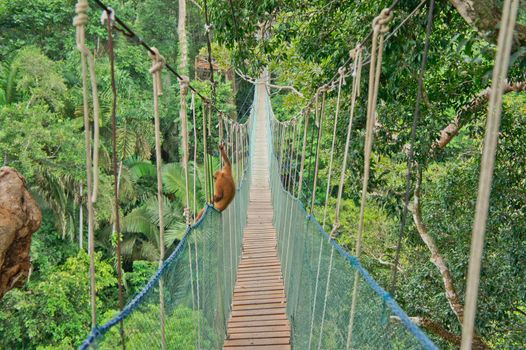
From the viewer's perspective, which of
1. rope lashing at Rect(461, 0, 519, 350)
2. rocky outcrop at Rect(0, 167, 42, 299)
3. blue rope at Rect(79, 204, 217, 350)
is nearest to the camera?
rope lashing at Rect(461, 0, 519, 350)

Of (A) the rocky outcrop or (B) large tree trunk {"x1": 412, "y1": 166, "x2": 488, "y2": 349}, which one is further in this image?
(B) large tree trunk {"x1": 412, "y1": 166, "x2": 488, "y2": 349}

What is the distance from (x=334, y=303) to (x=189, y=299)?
19.7 inches

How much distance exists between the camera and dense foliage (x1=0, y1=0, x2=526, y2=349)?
9.07 ft

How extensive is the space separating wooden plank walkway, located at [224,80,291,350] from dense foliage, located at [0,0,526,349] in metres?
0.85

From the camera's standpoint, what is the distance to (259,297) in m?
3.19

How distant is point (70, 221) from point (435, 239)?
4.27m

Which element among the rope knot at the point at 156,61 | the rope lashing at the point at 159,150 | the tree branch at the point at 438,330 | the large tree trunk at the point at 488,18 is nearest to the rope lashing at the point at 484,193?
the rope lashing at the point at 159,150

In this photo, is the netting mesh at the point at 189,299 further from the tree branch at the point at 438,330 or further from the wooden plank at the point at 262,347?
the tree branch at the point at 438,330

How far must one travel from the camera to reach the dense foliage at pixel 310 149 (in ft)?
9.07

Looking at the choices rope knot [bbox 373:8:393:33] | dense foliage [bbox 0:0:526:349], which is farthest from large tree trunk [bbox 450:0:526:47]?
rope knot [bbox 373:8:393:33]

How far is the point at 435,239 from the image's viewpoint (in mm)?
3752

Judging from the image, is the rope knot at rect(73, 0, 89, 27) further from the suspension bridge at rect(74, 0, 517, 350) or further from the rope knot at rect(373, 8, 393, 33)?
the rope knot at rect(373, 8, 393, 33)

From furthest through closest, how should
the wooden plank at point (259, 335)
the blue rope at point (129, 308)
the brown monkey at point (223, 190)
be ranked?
the brown monkey at point (223, 190) < the wooden plank at point (259, 335) < the blue rope at point (129, 308)

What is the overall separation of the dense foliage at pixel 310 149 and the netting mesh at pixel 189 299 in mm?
116
